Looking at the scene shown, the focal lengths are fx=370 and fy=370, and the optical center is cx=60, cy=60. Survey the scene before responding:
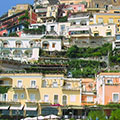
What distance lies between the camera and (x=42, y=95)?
54.2 meters

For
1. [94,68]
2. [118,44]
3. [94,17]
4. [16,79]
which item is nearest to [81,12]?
[94,17]

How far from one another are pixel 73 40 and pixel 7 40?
1475 centimetres

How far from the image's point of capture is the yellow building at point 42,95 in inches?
2073

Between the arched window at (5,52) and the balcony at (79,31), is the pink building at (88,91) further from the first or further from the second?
the arched window at (5,52)

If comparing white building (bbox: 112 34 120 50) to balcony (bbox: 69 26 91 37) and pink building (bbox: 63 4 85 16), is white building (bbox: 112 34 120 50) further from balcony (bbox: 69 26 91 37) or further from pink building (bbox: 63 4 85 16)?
pink building (bbox: 63 4 85 16)

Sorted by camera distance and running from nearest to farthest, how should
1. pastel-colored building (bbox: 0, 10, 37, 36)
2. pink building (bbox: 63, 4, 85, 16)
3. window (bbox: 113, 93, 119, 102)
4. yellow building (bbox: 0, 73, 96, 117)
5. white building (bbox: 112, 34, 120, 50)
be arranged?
window (bbox: 113, 93, 119, 102) → yellow building (bbox: 0, 73, 96, 117) → white building (bbox: 112, 34, 120, 50) → pastel-colored building (bbox: 0, 10, 37, 36) → pink building (bbox: 63, 4, 85, 16)

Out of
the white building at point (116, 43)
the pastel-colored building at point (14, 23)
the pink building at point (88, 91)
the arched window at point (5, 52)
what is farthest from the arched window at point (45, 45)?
Answer: the pink building at point (88, 91)

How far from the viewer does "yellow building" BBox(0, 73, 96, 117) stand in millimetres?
52656

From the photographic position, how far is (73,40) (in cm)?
8338

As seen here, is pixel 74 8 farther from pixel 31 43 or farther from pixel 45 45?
pixel 31 43

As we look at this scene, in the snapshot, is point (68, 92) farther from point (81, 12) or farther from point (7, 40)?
point (81, 12)

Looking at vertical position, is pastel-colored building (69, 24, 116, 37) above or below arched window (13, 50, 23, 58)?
above

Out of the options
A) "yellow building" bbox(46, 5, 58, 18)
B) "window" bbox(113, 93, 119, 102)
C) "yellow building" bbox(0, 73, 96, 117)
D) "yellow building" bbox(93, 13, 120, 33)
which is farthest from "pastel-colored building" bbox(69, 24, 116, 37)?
"window" bbox(113, 93, 119, 102)

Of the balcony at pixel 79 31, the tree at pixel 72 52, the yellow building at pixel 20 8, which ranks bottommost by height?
the tree at pixel 72 52
